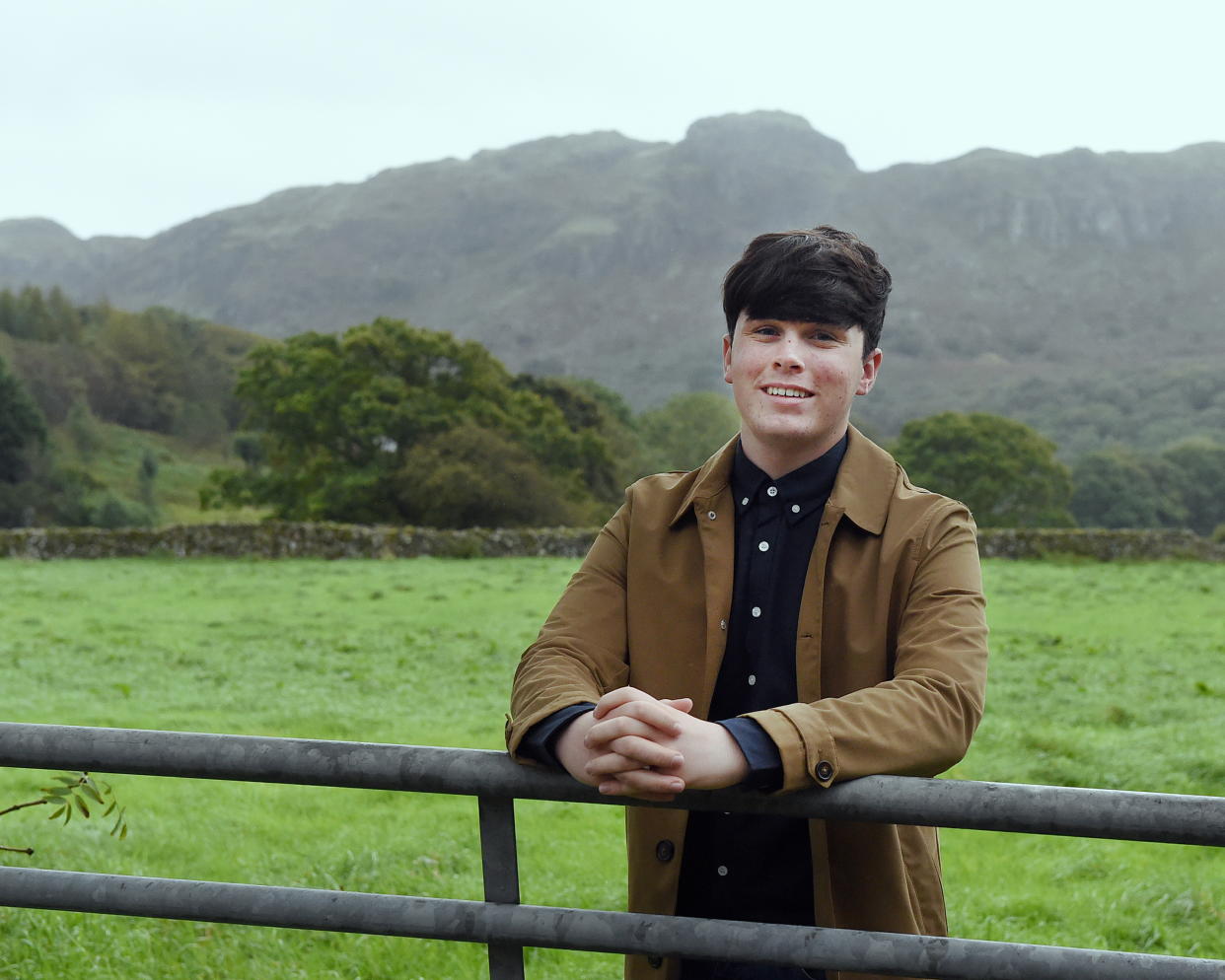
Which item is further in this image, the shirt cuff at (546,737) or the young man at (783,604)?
the young man at (783,604)

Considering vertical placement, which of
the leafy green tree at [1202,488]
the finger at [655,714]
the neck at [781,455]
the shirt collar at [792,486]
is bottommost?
the leafy green tree at [1202,488]

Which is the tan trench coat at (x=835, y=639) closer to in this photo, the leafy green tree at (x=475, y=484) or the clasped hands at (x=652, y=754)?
the clasped hands at (x=652, y=754)

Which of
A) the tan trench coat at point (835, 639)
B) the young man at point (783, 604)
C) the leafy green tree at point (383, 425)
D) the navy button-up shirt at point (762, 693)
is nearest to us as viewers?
the tan trench coat at point (835, 639)

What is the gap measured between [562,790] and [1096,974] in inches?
34.1

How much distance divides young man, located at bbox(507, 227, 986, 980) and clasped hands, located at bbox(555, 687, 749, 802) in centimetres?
14

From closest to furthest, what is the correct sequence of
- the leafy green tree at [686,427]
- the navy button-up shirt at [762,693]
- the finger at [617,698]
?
the finger at [617,698] → the navy button-up shirt at [762,693] → the leafy green tree at [686,427]

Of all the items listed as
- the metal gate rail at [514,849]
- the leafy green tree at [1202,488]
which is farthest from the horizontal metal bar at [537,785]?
the leafy green tree at [1202,488]

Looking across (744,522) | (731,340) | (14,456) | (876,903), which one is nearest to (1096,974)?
(876,903)

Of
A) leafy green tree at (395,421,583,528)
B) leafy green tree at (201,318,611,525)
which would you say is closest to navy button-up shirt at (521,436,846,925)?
leafy green tree at (395,421,583,528)

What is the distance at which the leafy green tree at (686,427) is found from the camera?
241 ft

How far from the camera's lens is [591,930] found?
197 centimetres

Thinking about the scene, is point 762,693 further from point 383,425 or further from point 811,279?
point 383,425

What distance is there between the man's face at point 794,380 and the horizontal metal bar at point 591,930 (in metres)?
0.97

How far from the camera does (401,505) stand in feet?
132
